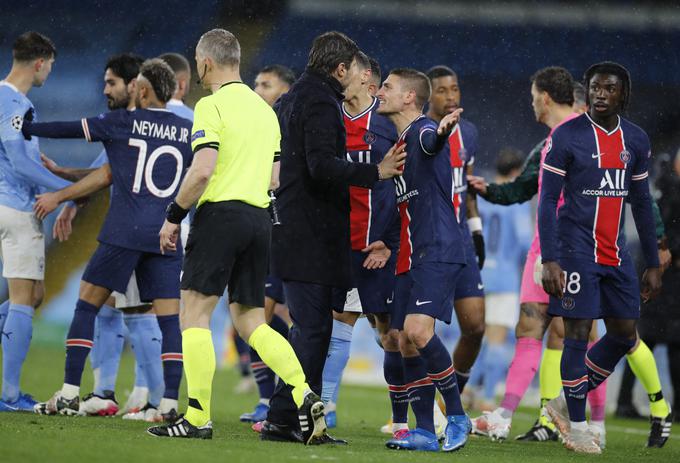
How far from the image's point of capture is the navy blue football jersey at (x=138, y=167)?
6.82 meters

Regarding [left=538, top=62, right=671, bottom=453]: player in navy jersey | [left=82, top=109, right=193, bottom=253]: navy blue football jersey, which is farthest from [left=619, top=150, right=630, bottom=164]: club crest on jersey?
[left=82, top=109, right=193, bottom=253]: navy blue football jersey

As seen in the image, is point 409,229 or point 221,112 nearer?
point 221,112

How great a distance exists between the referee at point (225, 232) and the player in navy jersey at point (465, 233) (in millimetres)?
1750

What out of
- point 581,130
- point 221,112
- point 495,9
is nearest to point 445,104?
point 581,130

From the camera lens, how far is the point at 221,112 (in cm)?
533

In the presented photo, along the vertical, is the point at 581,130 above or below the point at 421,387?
above

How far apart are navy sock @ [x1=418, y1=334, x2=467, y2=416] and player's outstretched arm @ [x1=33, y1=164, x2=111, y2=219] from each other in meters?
2.59

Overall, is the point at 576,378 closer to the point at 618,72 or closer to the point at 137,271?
the point at 618,72

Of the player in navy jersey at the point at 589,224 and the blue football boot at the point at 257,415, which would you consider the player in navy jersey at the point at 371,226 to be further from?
the player in navy jersey at the point at 589,224

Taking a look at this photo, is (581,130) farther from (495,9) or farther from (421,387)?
(495,9)

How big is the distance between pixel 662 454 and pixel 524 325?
126cm

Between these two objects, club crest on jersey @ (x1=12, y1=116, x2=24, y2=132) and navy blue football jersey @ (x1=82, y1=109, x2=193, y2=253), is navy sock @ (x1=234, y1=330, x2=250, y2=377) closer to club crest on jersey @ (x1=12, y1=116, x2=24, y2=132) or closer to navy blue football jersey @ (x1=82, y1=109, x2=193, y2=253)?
navy blue football jersey @ (x1=82, y1=109, x2=193, y2=253)

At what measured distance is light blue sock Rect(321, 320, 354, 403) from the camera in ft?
22.3

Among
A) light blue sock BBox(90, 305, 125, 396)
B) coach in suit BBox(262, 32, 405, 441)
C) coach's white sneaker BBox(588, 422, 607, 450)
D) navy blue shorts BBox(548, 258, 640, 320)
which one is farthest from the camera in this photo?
light blue sock BBox(90, 305, 125, 396)
